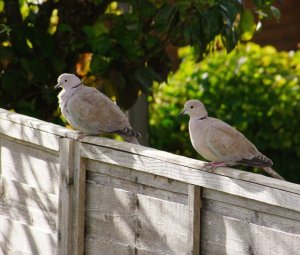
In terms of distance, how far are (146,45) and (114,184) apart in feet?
7.71

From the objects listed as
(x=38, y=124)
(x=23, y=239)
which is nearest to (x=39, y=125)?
(x=38, y=124)

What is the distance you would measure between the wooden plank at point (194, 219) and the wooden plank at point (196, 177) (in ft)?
0.13

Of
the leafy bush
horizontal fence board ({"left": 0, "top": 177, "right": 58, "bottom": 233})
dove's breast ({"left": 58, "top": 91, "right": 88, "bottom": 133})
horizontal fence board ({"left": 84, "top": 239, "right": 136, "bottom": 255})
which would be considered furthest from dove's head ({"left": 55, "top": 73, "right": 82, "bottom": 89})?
the leafy bush

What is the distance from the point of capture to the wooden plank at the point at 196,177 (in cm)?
329

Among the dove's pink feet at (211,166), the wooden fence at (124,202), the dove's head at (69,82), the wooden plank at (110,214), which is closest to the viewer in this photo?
the wooden fence at (124,202)

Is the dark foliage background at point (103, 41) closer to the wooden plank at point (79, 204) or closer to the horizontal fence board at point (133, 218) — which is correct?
the wooden plank at point (79, 204)

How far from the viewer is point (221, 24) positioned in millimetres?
5730

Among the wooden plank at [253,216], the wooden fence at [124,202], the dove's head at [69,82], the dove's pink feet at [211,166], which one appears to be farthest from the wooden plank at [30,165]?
the wooden plank at [253,216]

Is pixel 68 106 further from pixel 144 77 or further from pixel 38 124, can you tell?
pixel 144 77

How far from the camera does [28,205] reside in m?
4.72

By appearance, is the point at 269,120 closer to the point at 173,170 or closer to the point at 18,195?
the point at 18,195

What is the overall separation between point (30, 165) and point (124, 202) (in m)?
0.80

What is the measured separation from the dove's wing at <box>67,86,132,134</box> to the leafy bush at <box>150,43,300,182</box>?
2.99 m

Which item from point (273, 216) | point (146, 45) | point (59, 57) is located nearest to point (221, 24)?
point (146, 45)
